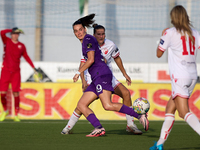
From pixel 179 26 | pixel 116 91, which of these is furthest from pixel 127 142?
pixel 179 26

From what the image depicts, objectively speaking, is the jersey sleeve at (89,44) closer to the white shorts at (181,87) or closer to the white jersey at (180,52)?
the white jersey at (180,52)

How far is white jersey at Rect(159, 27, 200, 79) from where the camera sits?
4.43m

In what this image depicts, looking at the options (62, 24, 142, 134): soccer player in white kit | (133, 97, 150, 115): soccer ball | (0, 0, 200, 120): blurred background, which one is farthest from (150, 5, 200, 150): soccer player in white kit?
(0, 0, 200, 120): blurred background

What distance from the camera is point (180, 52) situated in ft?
14.6

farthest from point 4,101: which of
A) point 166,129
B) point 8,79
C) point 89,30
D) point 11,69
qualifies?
point 166,129

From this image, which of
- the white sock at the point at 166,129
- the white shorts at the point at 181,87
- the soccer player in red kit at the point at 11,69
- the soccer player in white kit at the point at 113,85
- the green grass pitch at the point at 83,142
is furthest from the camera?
the soccer player in red kit at the point at 11,69

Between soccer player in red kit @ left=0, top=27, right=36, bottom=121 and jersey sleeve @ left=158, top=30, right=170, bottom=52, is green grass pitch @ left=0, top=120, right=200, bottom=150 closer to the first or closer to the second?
jersey sleeve @ left=158, top=30, right=170, bottom=52

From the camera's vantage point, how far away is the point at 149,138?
19.7ft

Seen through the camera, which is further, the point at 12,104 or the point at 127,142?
the point at 12,104

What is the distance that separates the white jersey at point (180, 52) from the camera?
443 centimetres

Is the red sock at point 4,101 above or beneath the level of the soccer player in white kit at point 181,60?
beneath

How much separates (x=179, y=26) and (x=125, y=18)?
10108 mm

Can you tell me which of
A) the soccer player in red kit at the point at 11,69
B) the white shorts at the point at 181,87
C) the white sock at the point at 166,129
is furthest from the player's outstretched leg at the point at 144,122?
the soccer player in red kit at the point at 11,69

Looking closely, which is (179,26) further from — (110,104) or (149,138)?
(149,138)
